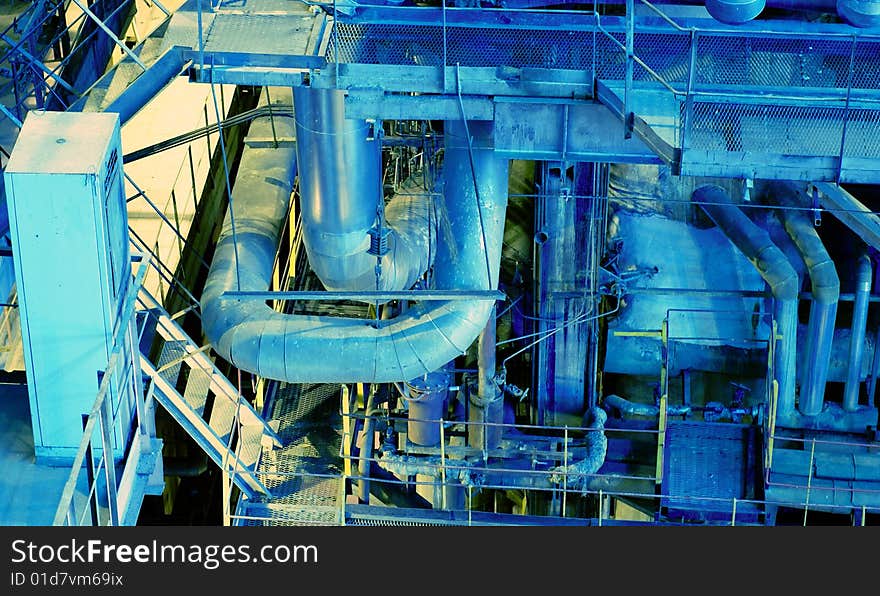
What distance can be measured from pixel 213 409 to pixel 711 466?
4218 mm

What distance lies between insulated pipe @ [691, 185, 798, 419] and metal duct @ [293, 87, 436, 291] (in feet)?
8.31

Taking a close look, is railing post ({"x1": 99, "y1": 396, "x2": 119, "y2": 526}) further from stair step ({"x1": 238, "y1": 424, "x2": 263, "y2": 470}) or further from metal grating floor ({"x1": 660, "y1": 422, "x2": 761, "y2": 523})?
metal grating floor ({"x1": 660, "y1": 422, "x2": 761, "y2": 523})

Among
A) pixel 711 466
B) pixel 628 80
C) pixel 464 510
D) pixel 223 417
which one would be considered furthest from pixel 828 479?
pixel 628 80

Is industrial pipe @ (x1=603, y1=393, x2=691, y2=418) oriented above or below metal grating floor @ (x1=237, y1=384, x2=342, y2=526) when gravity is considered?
above

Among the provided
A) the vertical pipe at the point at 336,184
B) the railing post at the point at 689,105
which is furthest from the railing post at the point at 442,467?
the railing post at the point at 689,105

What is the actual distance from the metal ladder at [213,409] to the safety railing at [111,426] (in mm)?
2294

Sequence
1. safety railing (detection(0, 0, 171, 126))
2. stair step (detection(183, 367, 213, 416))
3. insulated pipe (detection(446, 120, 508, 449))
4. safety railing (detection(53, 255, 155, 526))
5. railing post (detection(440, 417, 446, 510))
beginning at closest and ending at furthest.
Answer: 1. safety railing (detection(53, 255, 155, 526))
2. insulated pipe (detection(446, 120, 508, 449))
3. stair step (detection(183, 367, 213, 416))
4. safety railing (detection(0, 0, 171, 126))
5. railing post (detection(440, 417, 446, 510))

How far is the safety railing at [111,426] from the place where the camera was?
897cm

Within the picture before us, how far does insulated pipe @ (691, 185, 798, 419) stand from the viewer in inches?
551

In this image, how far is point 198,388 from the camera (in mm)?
13586

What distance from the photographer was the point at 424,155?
526 inches

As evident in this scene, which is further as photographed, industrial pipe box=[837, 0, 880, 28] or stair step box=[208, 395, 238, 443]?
stair step box=[208, 395, 238, 443]

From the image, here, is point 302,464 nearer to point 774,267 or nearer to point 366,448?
point 366,448

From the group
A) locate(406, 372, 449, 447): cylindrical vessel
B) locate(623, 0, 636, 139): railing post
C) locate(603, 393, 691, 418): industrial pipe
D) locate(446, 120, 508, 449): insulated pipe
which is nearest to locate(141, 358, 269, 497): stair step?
locate(406, 372, 449, 447): cylindrical vessel
